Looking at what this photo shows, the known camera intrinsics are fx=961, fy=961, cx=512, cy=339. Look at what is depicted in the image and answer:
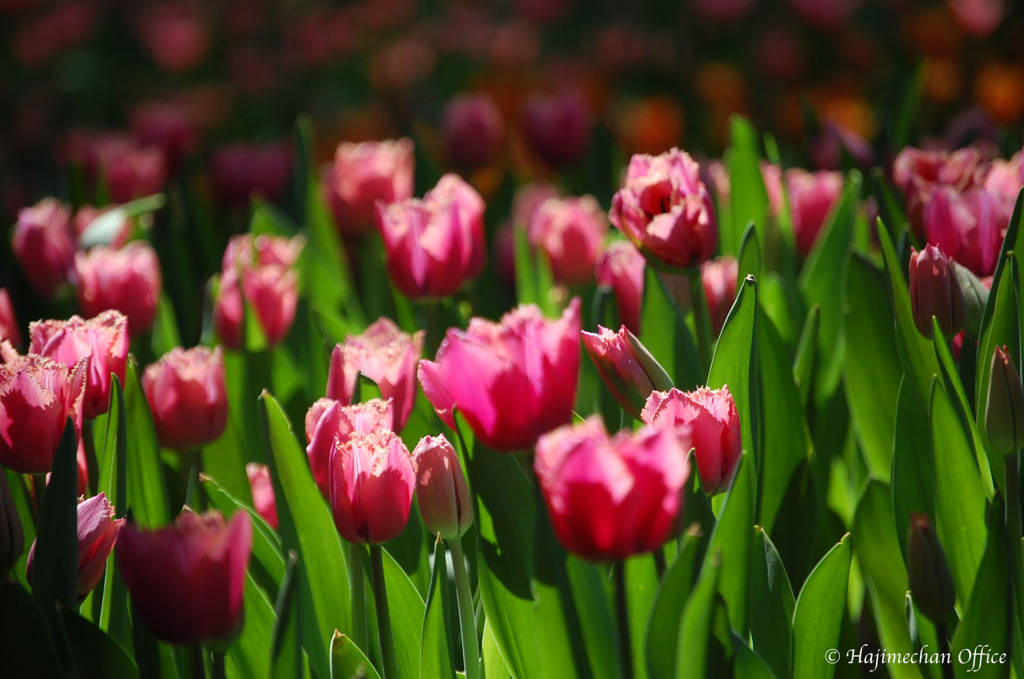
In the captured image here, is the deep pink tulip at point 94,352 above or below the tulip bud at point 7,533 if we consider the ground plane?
above

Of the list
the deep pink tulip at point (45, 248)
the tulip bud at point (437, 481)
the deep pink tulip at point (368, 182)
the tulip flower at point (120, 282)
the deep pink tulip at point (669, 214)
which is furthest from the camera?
the deep pink tulip at point (368, 182)

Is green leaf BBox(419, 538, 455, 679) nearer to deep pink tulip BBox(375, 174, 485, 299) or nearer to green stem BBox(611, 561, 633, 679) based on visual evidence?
green stem BBox(611, 561, 633, 679)

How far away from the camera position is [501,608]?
2.44 ft

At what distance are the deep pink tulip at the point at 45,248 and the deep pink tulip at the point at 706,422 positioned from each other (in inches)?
40.2

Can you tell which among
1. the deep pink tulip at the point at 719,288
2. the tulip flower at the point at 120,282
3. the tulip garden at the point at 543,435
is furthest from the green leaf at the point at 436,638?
the tulip flower at the point at 120,282

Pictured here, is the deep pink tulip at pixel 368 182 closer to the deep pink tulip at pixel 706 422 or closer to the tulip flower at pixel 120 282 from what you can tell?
the tulip flower at pixel 120 282

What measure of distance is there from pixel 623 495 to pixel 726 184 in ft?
3.32

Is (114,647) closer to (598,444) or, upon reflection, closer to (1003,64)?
(598,444)

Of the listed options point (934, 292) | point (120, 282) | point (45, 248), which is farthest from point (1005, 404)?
point (45, 248)

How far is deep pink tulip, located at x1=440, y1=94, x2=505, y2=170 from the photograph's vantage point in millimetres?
2025

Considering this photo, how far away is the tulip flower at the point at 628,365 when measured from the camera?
743 millimetres

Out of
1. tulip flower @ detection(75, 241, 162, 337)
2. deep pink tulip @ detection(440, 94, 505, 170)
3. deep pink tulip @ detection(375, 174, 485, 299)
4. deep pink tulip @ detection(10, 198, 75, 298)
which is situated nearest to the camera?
deep pink tulip @ detection(375, 174, 485, 299)

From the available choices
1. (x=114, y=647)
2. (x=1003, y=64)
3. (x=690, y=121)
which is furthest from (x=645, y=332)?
(x=1003, y=64)

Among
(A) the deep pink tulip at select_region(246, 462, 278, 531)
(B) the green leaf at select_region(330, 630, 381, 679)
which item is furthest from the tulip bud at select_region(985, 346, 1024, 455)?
(A) the deep pink tulip at select_region(246, 462, 278, 531)
